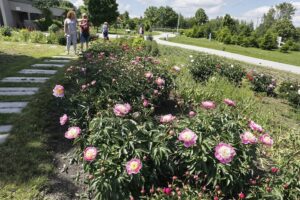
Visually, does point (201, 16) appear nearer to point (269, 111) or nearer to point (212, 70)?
point (212, 70)

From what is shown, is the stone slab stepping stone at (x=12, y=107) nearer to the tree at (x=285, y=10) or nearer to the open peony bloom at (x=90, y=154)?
the open peony bloom at (x=90, y=154)

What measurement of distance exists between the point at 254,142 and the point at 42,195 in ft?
6.42

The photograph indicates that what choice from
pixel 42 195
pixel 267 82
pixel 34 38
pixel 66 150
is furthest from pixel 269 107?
pixel 34 38

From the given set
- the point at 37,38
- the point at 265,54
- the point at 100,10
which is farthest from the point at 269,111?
the point at 100,10

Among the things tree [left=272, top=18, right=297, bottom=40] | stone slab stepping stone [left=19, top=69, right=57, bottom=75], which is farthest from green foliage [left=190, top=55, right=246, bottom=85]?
tree [left=272, top=18, right=297, bottom=40]

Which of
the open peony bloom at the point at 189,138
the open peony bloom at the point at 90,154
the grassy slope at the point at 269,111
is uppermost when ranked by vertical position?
the open peony bloom at the point at 189,138

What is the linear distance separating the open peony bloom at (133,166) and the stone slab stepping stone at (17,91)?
3.49 meters

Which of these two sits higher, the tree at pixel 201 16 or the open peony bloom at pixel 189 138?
the tree at pixel 201 16

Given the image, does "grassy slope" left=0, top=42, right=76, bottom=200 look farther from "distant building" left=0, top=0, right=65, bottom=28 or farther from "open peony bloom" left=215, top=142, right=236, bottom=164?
"distant building" left=0, top=0, right=65, bottom=28

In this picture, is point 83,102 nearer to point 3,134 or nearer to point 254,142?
point 3,134

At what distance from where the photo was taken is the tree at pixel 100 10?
1243 inches

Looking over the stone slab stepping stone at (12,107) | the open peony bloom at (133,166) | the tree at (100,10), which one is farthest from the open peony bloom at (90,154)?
the tree at (100,10)

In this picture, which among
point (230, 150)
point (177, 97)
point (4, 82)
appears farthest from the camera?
point (4, 82)

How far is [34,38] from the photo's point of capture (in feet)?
42.0
